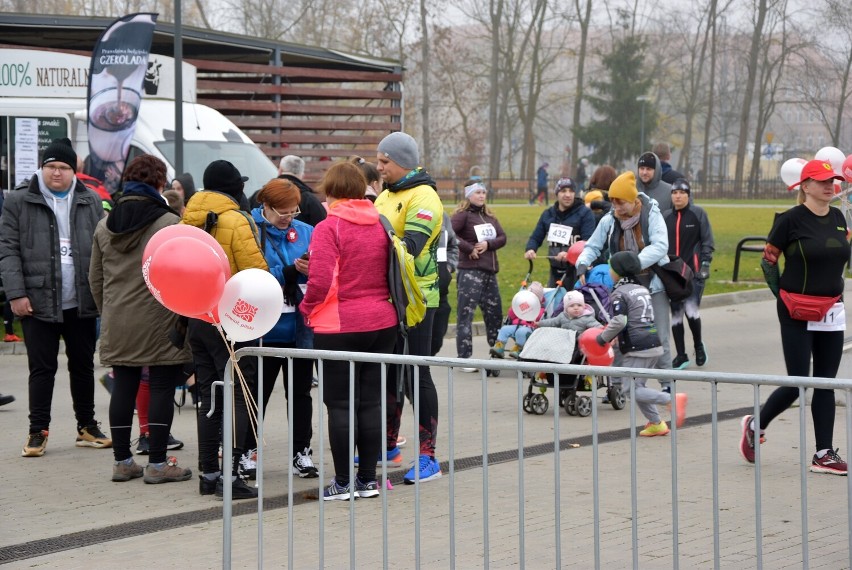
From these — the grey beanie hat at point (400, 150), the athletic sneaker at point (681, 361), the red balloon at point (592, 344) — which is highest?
the grey beanie hat at point (400, 150)

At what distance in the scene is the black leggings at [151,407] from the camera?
7480 mm

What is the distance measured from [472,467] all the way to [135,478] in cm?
325

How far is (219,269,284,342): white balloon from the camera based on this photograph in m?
5.77

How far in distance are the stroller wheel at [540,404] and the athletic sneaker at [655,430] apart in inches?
169

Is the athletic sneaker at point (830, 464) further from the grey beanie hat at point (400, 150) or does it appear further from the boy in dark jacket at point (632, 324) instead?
the boy in dark jacket at point (632, 324)

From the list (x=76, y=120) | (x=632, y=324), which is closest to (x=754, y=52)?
(x=76, y=120)

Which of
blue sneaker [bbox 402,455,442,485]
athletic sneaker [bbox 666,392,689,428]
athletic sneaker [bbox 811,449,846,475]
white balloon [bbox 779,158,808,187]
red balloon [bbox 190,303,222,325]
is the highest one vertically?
white balloon [bbox 779,158,808,187]

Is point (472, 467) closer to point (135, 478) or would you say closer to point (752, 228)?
point (135, 478)

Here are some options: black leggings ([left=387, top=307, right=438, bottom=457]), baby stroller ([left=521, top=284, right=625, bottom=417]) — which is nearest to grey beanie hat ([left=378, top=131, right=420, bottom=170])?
black leggings ([left=387, top=307, right=438, bottom=457])

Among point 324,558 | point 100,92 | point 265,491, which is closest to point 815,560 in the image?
point 324,558

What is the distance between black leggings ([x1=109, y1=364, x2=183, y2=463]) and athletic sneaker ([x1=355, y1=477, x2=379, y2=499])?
1.55 metres

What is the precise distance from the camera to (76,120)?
17.2 meters

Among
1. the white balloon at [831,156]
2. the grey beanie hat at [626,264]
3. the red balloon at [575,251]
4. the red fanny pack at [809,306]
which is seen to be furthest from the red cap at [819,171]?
the red balloon at [575,251]

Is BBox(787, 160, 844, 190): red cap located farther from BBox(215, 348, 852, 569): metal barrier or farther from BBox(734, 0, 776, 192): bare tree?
BBox(734, 0, 776, 192): bare tree
